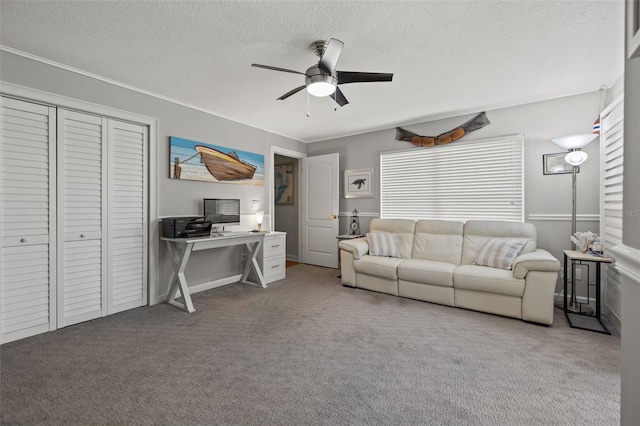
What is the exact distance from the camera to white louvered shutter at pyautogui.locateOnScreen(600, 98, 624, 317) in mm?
2545

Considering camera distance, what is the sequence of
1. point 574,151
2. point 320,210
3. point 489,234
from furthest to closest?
1. point 320,210
2. point 489,234
3. point 574,151

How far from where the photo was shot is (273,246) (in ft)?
14.4

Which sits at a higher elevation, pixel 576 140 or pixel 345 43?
pixel 345 43

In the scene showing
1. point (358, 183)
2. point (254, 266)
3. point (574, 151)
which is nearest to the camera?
point (574, 151)

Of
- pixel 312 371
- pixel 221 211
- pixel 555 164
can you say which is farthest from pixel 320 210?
pixel 312 371

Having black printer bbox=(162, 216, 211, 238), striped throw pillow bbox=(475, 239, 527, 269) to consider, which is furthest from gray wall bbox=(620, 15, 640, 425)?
black printer bbox=(162, 216, 211, 238)

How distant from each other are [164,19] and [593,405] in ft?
11.9

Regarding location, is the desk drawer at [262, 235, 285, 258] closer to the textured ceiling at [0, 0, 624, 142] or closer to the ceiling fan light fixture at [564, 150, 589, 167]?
the textured ceiling at [0, 0, 624, 142]

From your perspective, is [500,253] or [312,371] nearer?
[312,371]

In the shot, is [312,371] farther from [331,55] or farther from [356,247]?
[331,55]

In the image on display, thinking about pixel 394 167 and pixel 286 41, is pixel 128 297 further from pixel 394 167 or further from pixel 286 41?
pixel 394 167

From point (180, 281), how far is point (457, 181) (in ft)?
12.4

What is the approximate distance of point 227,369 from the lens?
79.4 inches

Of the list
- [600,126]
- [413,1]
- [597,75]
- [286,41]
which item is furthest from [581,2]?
[286,41]
